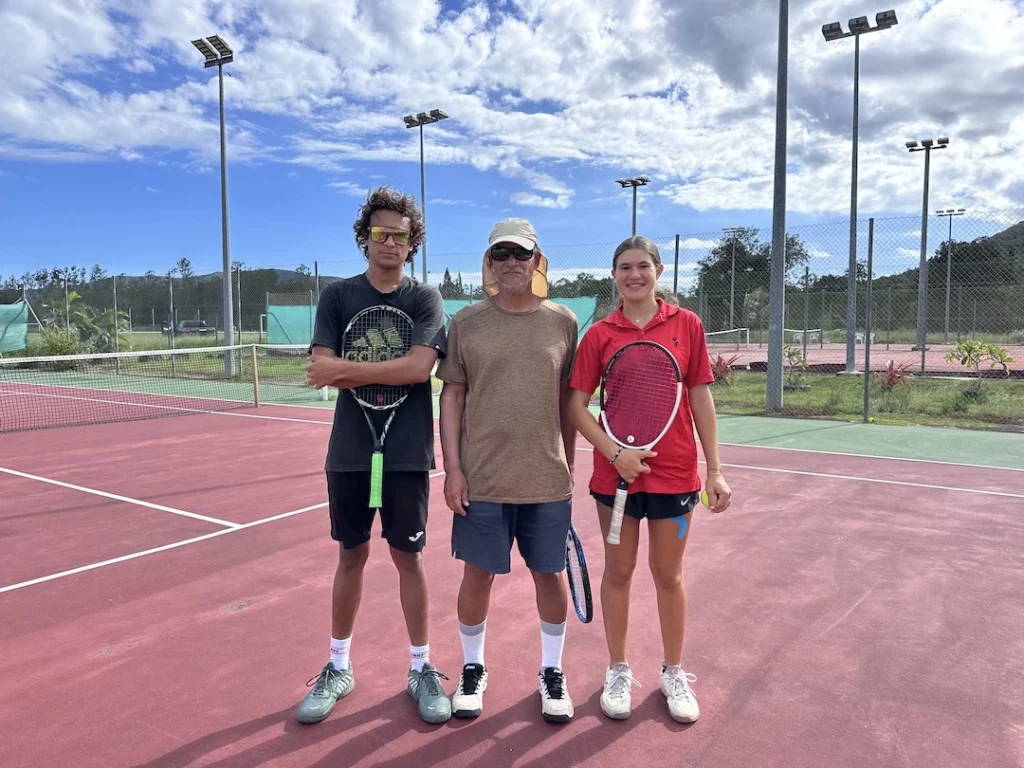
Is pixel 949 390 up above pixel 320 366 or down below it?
below

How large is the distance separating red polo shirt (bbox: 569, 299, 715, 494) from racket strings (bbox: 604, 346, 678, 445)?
0.17 ft

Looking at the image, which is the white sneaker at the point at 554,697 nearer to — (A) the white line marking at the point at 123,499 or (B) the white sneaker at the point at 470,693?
(B) the white sneaker at the point at 470,693

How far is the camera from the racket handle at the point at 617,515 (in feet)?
8.42

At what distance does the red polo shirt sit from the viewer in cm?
264

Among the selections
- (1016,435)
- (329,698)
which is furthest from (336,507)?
(1016,435)

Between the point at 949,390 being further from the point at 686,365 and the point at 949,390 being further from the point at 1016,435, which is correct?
the point at 686,365

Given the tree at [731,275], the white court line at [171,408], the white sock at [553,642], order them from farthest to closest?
the tree at [731,275] → the white court line at [171,408] → the white sock at [553,642]

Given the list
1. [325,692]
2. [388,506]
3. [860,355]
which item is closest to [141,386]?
[325,692]

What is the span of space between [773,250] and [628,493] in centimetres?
956

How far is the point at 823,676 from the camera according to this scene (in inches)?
117

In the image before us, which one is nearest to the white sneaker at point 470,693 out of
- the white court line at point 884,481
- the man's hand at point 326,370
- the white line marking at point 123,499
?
the man's hand at point 326,370

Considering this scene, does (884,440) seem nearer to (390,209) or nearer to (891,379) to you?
(891,379)

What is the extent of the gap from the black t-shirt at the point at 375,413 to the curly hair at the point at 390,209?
0.17 m

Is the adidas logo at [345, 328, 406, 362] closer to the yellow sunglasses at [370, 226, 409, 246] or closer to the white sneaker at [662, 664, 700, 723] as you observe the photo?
the yellow sunglasses at [370, 226, 409, 246]
